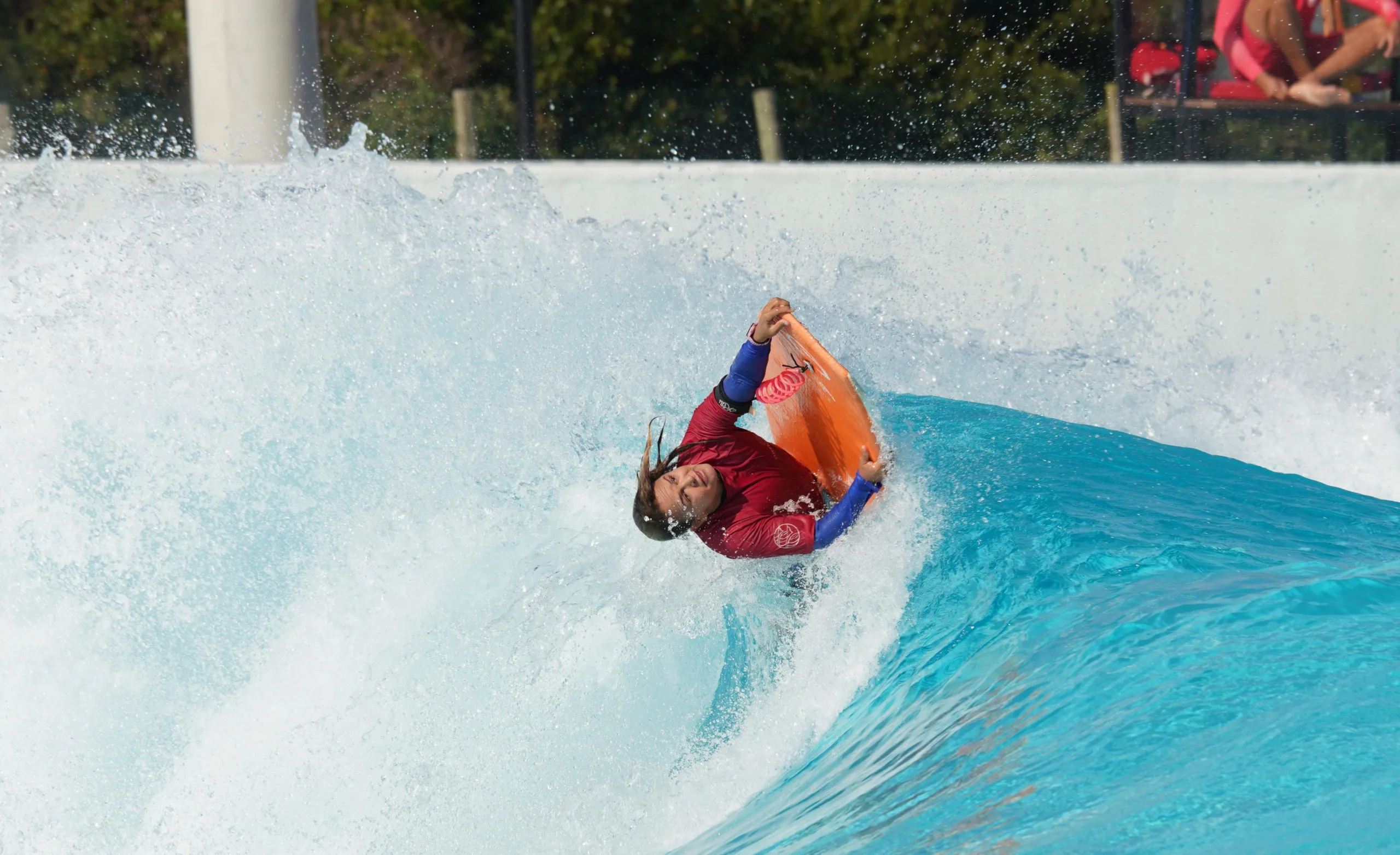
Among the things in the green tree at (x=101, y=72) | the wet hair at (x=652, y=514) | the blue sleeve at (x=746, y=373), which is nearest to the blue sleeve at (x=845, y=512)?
the wet hair at (x=652, y=514)

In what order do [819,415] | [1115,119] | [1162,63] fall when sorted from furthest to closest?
[1115,119], [1162,63], [819,415]

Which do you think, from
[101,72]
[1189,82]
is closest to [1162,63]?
[1189,82]

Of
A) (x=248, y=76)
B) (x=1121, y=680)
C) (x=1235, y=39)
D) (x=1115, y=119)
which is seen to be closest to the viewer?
(x=1121, y=680)

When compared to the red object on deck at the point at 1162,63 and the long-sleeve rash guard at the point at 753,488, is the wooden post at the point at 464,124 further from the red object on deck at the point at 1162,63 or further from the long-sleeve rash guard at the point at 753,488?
the long-sleeve rash guard at the point at 753,488

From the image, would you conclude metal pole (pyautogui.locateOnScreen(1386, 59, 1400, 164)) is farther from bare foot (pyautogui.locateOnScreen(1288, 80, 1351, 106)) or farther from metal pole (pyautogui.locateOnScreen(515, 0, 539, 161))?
metal pole (pyautogui.locateOnScreen(515, 0, 539, 161))

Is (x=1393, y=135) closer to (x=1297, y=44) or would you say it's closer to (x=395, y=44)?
(x=1297, y=44)

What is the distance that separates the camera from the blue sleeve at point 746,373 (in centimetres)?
445

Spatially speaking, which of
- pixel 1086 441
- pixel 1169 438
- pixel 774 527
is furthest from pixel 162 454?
pixel 1169 438

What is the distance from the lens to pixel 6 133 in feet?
26.0

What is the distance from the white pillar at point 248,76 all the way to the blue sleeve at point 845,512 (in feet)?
15.1

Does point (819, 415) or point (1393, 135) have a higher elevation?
point (1393, 135)

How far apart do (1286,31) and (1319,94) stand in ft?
1.09

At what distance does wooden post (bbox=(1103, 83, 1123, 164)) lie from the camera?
7.11 meters

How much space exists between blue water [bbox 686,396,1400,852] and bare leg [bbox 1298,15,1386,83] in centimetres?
249
